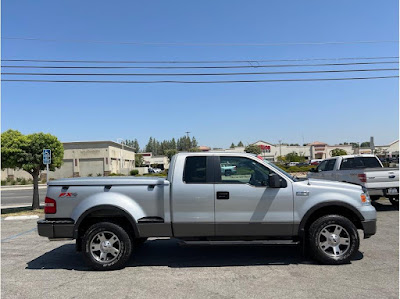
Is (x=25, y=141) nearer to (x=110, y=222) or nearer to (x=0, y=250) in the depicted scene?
(x=0, y=250)

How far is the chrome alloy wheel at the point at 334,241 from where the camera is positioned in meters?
5.43

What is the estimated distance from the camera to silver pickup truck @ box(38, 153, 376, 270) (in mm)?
5430

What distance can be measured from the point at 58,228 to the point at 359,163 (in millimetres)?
10312

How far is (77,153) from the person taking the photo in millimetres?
54531

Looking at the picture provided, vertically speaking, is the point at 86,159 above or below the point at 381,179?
above

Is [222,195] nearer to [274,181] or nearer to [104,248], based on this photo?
[274,181]

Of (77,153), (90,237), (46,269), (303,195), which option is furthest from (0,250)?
(77,153)

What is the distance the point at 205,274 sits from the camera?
513cm

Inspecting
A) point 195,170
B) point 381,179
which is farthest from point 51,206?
point 381,179

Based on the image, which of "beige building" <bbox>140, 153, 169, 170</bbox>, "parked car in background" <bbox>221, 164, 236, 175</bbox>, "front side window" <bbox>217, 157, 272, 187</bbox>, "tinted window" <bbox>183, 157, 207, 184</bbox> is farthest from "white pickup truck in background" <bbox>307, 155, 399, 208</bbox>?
"beige building" <bbox>140, 153, 169, 170</bbox>

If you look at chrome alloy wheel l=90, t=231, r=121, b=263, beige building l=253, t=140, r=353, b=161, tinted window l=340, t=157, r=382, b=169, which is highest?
beige building l=253, t=140, r=353, b=161

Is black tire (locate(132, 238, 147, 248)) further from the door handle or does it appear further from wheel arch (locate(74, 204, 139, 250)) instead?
the door handle

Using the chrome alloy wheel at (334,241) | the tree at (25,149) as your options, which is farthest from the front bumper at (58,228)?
the tree at (25,149)

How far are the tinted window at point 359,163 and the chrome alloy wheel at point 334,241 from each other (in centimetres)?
687
